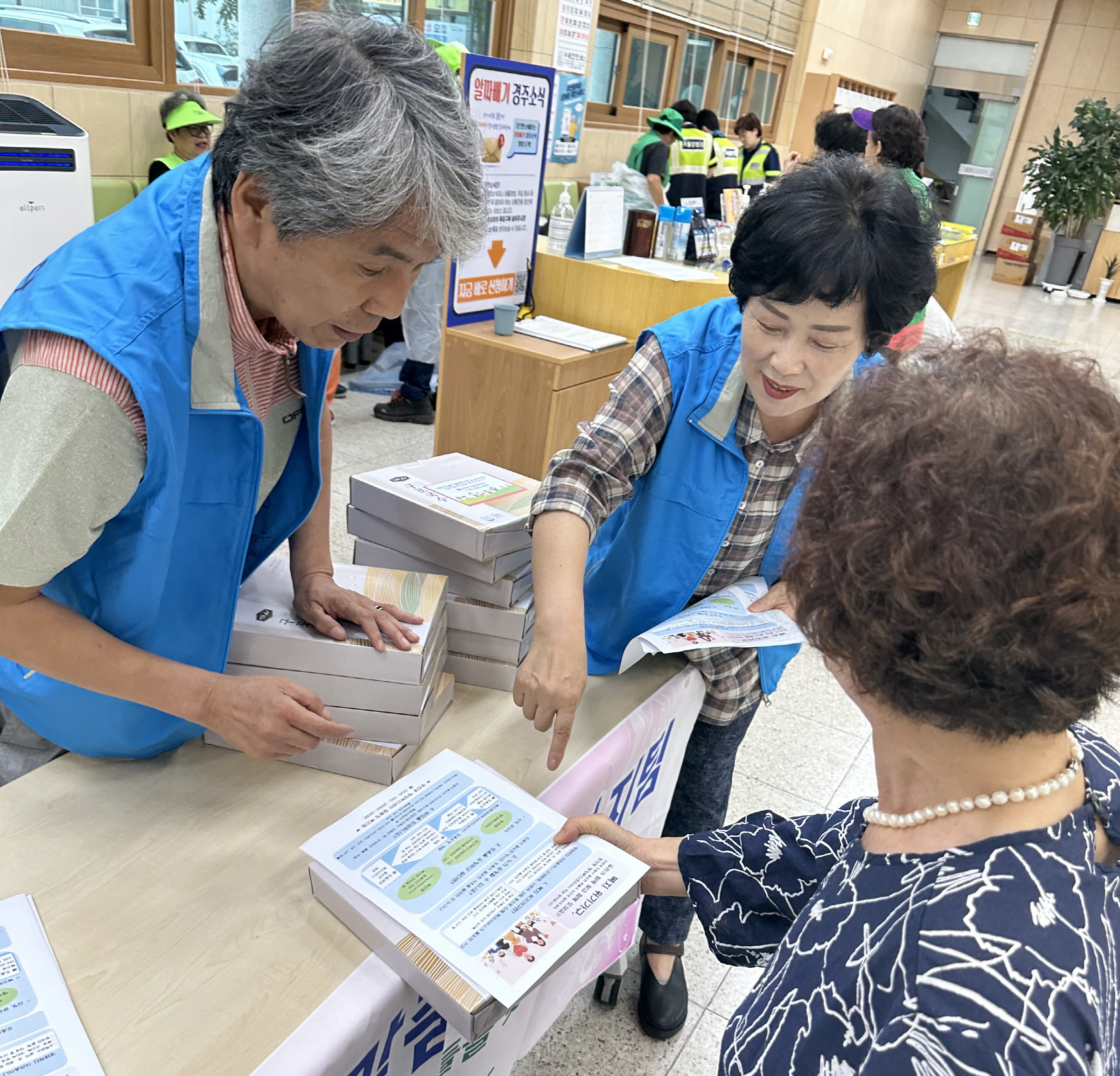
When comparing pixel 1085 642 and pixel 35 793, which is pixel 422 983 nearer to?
pixel 35 793

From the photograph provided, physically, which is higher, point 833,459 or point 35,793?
point 833,459

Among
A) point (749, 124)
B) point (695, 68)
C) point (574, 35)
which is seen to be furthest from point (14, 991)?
point (695, 68)

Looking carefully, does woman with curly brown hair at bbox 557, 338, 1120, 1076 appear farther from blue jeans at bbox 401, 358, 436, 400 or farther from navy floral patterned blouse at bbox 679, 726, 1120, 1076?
blue jeans at bbox 401, 358, 436, 400

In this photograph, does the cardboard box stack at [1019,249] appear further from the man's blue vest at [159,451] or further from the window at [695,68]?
the man's blue vest at [159,451]

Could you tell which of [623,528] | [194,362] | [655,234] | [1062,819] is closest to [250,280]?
[194,362]

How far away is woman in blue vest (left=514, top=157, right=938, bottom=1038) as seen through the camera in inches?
48.1

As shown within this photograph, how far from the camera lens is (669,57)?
8.97 metres

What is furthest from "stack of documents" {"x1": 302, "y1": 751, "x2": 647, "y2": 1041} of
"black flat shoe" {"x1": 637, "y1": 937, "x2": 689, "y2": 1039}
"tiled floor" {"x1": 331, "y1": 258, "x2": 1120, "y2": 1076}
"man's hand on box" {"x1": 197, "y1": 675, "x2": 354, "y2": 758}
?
"black flat shoe" {"x1": 637, "y1": 937, "x2": 689, "y2": 1039}

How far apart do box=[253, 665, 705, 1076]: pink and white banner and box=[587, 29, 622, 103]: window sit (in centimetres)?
756

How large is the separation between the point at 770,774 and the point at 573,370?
1.68 metres

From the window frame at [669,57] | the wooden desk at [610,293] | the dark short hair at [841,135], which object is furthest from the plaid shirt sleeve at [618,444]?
the window frame at [669,57]

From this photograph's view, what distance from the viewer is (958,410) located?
0.62 m

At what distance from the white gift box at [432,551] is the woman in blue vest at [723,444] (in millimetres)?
83

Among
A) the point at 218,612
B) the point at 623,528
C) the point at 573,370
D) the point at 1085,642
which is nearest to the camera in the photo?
the point at 1085,642
